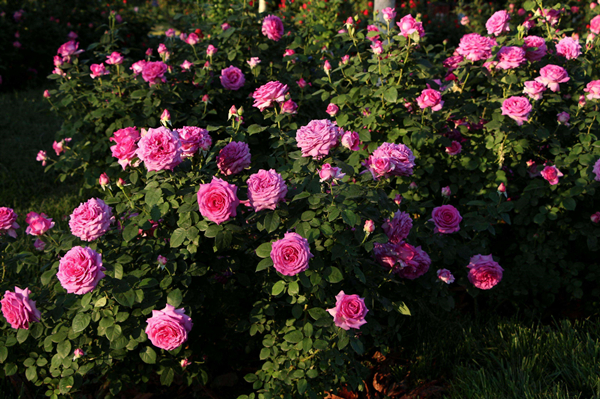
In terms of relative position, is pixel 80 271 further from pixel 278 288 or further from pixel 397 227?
pixel 397 227

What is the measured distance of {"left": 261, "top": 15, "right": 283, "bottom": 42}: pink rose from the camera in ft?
10.9

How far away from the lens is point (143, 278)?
6.64 feet

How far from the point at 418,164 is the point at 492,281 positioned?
2.91 feet

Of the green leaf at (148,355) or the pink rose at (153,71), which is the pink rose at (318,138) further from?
the pink rose at (153,71)

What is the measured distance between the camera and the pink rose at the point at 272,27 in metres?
3.32

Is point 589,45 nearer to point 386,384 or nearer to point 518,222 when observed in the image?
point 518,222

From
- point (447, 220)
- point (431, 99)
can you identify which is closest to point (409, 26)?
point (431, 99)

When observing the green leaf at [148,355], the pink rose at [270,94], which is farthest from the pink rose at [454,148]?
the green leaf at [148,355]

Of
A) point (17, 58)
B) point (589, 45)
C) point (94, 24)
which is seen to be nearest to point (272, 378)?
point (589, 45)

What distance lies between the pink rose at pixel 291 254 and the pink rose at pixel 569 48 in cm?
238

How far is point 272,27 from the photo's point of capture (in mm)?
3328

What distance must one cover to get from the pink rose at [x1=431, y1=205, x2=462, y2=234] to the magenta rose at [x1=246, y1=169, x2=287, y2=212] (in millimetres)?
1014

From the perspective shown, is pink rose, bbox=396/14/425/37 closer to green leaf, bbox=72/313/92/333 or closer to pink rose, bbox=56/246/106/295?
pink rose, bbox=56/246/106/295

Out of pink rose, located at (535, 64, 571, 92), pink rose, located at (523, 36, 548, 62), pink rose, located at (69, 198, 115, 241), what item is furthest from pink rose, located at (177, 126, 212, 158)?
pink rose, located at (523, 36, 548, 62)
